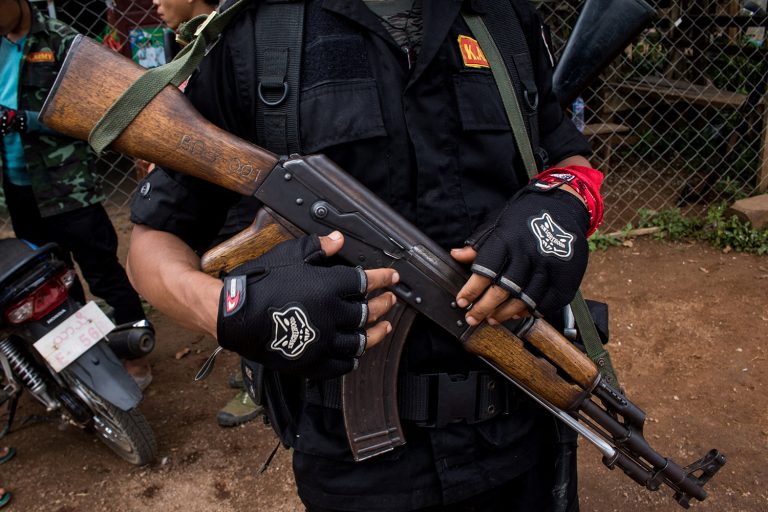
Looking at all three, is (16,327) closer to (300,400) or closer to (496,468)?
(300,400)

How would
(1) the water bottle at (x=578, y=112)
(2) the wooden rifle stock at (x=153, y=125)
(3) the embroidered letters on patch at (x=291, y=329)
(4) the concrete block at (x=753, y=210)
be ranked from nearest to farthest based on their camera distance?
(3) the embroidered letters on patch at (x=291, y=329), (2) the wooden rifle stock at (x=153, y=125), (4) the concrete block at (x=753, y=210), (1) the water bottle at (x=578, y=112)

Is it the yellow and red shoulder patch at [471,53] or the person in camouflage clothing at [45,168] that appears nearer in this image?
the yellow and red shoulder patch at [471,53]

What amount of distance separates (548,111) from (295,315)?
2.57 feet

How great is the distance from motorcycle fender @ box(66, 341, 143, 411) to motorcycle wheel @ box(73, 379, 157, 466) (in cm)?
5

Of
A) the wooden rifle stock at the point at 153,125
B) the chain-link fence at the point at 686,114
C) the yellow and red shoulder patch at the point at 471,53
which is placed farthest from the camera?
the chain-link fence at the point at 686,114

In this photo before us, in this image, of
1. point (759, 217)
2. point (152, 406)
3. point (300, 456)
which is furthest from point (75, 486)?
point (759, 217)

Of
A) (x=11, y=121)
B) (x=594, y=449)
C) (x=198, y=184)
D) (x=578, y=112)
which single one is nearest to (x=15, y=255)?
(x=11, y=121)

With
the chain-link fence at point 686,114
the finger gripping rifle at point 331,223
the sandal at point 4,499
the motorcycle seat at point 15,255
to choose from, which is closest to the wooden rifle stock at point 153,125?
the finger gripping rifle at point 331,223

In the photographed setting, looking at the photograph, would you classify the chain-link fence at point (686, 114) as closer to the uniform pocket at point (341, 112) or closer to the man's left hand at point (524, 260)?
the man's left hand at point (524, 260)

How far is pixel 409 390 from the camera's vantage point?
125cm

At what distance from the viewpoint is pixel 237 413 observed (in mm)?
3115

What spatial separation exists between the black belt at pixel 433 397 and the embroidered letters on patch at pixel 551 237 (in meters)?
0.30

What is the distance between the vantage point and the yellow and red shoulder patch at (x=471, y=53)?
1.22 m

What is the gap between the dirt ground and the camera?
2686 millimetres
